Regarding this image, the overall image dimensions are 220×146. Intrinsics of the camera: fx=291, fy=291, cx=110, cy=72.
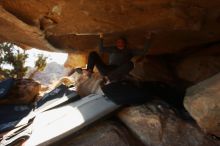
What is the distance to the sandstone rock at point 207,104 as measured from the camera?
5.27 meters

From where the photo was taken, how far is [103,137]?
6031mm

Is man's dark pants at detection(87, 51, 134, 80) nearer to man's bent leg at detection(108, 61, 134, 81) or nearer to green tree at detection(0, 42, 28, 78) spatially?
man's bent leg at detection(108, 61, 134, 81)

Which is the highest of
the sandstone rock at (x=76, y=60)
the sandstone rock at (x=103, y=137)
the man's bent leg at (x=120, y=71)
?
the man's bent leg at (x=120, y=71)

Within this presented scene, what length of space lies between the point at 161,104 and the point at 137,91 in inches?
25.3

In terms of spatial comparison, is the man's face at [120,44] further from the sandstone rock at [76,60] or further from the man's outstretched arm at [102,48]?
the sandstone rock at [76,60]

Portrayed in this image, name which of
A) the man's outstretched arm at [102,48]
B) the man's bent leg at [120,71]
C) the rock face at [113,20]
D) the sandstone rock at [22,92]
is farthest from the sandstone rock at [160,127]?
the sandstone rock at [22,92]

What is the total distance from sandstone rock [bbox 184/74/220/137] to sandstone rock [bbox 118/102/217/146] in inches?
12.3

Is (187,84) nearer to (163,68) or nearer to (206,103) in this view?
(163,68)

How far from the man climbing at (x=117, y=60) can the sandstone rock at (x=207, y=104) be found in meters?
2.82

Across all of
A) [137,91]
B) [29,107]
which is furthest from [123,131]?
[29,107]

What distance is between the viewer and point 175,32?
27.9ft

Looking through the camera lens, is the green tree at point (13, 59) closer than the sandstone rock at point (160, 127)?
No

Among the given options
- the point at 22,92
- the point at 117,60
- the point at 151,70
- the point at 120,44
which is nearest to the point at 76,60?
the point at 22,92

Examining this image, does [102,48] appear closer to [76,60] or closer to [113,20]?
[113,20]
